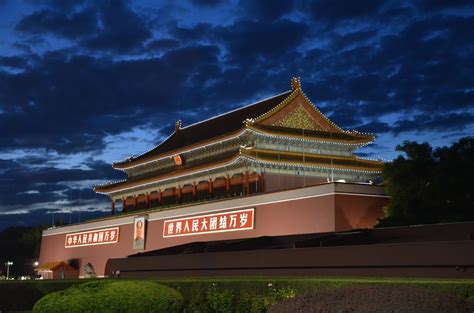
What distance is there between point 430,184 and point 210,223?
12.8 meters

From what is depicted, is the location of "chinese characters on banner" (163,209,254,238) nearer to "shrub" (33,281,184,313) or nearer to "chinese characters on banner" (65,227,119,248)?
"chinese characters on banner" (65,227,119,248)

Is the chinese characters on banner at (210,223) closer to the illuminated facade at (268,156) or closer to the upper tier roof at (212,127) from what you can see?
the illuminated facade at (268,156)

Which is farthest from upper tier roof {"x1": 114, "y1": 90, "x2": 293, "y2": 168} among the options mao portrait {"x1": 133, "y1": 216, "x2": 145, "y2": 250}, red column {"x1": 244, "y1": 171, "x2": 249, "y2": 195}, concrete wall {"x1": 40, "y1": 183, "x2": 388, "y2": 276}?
concrete wall {"x1": 40, "y1": 183, "x2": 388, "y2": 276}

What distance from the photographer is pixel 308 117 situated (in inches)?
1523

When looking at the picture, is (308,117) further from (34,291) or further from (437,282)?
(437,282)

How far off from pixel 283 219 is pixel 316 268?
1135cm

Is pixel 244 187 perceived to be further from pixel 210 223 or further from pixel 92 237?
pixel 92 237

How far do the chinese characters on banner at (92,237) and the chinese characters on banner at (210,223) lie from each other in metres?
6.72

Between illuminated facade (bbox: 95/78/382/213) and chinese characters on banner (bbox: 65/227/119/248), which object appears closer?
illuminated facade (bbox: 95/78/382/213)

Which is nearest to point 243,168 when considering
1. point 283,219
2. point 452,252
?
point 283,219

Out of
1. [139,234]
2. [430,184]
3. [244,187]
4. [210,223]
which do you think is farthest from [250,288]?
[139,234]

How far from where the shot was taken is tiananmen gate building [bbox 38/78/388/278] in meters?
28.8

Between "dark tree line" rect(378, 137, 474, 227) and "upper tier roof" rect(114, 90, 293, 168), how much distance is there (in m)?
13.9

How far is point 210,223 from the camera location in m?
34.2
